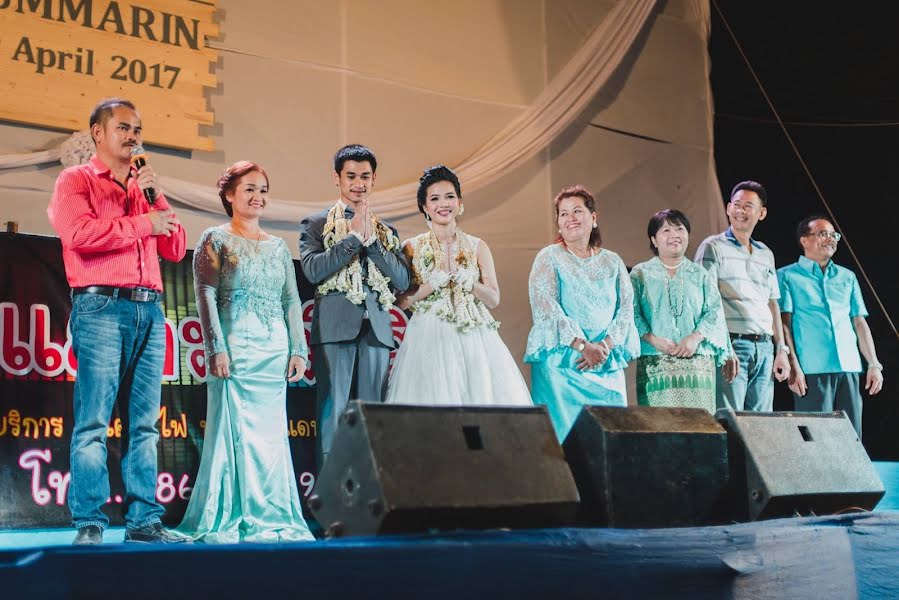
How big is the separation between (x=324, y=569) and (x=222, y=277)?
5.90 feet

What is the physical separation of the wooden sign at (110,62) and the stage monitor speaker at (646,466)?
306cm

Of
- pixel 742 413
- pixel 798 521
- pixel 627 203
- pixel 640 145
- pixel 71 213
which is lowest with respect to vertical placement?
pixel 798 521

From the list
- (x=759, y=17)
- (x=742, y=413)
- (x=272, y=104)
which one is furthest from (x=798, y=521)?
(x=759, y=17)

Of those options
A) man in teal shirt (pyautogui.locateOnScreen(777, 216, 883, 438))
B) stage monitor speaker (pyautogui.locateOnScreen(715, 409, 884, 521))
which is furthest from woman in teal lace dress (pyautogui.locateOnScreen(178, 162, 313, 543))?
man in teal shirt (pyautogui.locateOnScreen(777, 216, 883, 438))

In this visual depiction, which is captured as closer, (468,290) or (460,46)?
(468,290)

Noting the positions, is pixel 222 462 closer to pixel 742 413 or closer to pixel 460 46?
pixel 742 413

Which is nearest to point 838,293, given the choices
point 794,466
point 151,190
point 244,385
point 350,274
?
point 794,466

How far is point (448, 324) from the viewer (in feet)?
12.4

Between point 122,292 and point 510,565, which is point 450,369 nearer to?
point 122,292

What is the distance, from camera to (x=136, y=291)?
10.1 ft

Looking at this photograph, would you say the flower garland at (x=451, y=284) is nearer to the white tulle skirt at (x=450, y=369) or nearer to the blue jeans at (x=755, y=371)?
the white tulle skirt at (x=450, y=369)

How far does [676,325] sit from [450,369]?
1156mm

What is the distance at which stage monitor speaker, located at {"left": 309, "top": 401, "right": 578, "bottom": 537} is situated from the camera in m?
2.07

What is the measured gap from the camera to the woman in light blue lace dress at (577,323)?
12.8 feet
